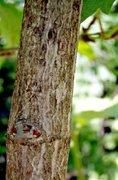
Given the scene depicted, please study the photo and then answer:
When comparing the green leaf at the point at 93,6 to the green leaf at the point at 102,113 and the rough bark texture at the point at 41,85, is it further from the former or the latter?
the green leaf at the point at 102,113

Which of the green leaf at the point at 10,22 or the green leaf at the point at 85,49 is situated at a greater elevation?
the green leaf at the point at 10,22

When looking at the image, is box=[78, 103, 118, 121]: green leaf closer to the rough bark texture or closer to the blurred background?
the rough bark texture

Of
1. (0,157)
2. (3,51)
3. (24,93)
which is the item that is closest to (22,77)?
(24,93)

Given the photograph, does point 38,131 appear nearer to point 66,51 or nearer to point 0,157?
point 66,51

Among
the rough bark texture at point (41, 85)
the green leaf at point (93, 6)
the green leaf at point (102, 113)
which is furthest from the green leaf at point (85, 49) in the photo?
the rough bark texture at point (41, 85)

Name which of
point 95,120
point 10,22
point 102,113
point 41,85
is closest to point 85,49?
point 102,113

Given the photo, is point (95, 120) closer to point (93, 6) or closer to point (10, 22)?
point (10, 22)

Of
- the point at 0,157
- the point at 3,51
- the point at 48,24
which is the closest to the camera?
the point at 48,24

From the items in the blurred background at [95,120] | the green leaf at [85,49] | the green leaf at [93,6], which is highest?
the green leaf at [93,6]
